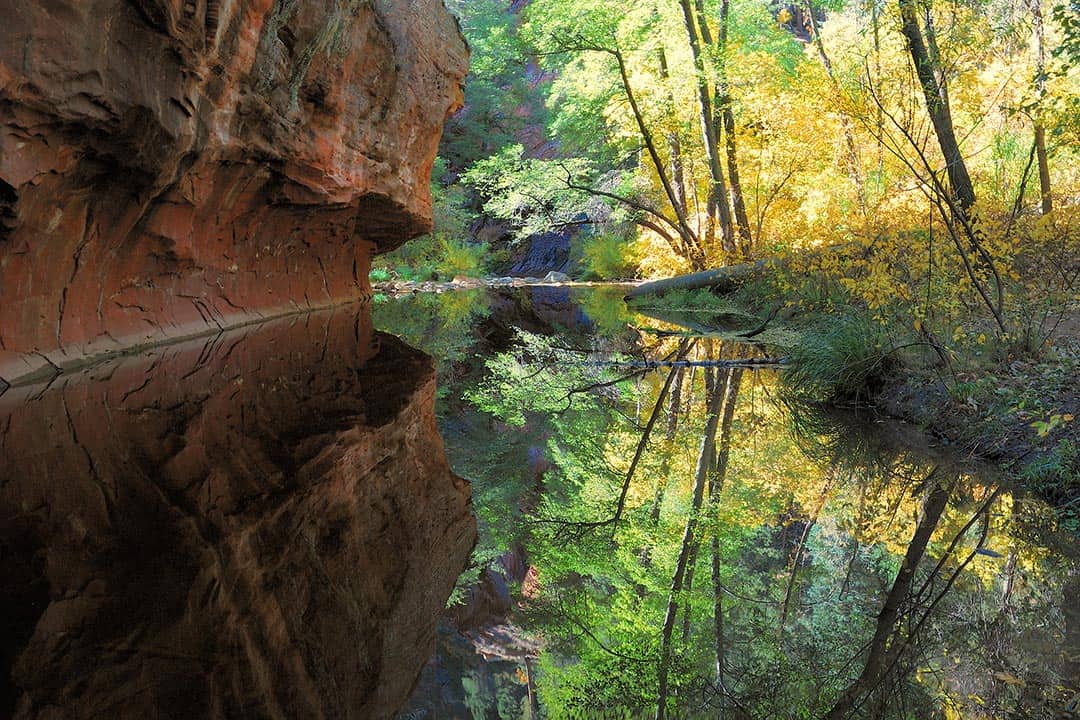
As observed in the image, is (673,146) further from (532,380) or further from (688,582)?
(688,582)

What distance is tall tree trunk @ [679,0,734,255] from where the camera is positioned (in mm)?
18266

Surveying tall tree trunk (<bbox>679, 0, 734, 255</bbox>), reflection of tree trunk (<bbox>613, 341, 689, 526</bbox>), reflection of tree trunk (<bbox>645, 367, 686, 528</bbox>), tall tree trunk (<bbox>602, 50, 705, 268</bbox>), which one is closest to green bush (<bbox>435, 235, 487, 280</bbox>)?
tall tree trunk (<bbox>602, 50, 705, 268</bbox>)

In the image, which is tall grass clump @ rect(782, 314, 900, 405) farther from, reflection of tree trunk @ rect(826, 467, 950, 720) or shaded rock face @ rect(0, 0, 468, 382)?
shaded rock face @ rect(0, 0, 468, 382)

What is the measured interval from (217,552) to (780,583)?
8.62ft

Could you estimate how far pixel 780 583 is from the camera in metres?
3.76

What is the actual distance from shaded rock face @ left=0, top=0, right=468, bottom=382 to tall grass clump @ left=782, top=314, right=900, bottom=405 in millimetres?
7341

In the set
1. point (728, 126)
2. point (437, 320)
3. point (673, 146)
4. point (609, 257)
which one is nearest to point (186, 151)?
point (437, 320)

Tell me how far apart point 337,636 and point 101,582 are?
0.98 meters

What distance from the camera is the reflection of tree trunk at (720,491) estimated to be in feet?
10.3

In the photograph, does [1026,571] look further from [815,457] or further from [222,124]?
[222,124]

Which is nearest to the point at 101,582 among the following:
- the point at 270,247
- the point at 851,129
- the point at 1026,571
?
the point at 1026,571

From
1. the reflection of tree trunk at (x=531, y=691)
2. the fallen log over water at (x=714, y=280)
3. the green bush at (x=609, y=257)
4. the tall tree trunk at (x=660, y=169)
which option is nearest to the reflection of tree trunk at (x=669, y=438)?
the reflection of tree trunk at (x=531, y=691)

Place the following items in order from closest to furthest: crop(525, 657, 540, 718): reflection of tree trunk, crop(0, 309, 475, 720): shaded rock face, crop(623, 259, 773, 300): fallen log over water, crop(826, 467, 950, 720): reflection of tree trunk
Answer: crop(0, 309, 475, 720): shaded rock face
crop(525, 657, 540, 718): reflection of tree trunk
crop(826, 467, 950, 720): reflection of tree trunk
crop(623, 259, 773, 300): fallen log over water

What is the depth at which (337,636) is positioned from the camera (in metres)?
2.96
